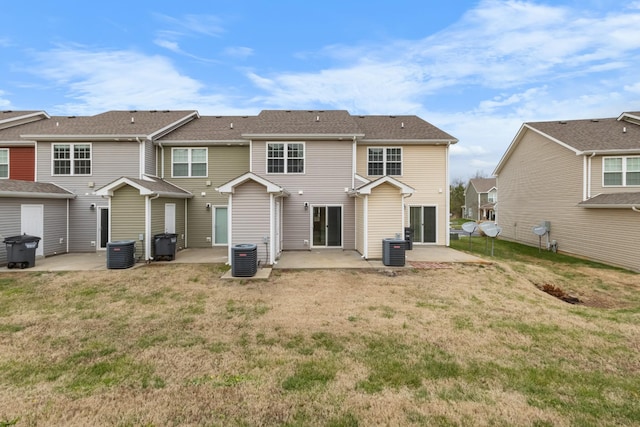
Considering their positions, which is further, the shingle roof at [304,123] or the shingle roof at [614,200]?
the shingle roof at [304,123]

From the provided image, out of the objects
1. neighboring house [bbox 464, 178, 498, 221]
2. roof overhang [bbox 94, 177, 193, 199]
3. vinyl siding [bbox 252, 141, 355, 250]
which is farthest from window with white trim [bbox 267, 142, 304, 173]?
neighboring house [bbox 464, 178, 498, 221]

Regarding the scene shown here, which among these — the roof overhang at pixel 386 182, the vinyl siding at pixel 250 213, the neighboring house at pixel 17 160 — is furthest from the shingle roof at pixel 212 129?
the roof overhang at pixel 386 182

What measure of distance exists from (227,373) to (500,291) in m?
7.58

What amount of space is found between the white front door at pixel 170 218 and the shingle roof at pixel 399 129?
380 inches

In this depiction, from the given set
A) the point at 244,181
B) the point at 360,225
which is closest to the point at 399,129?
the point at 360,225

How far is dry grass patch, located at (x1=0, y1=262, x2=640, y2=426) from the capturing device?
124 inches

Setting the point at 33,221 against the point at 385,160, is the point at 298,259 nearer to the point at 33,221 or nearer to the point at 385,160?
the point at 385,160

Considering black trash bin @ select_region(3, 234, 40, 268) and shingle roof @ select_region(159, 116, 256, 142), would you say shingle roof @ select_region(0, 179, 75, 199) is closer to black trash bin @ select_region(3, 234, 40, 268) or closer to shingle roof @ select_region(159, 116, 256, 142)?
black trash bin @ select_region(3, 234, 40, 268)

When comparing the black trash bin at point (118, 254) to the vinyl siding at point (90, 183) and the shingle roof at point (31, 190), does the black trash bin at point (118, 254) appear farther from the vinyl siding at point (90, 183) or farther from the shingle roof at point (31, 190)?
the vinyl siding at point (90, 183)

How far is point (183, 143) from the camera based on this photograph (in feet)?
46.4

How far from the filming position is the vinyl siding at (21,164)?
1348 cm

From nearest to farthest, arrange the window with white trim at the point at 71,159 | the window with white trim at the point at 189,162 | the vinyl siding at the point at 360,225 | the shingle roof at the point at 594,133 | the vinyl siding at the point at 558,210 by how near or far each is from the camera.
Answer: the vinyl siding at the point at 360,225 < the vinyl siding at the point at 558,210 < the window with white trim at the point at 71,159 < the shingle roof at the point at 594,133 < the window with white trim at the point at 189,162

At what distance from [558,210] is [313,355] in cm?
1712

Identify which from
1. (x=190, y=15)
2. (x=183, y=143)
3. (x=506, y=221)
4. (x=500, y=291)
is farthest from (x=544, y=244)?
(x=190, y=15)
